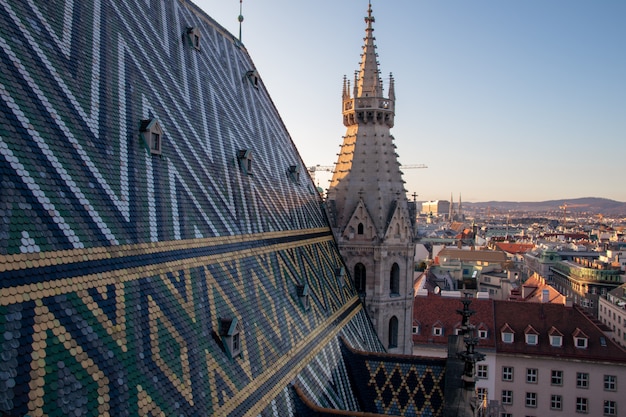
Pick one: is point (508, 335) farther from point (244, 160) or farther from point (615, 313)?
point (244, 160)

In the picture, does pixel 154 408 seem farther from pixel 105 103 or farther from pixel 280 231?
pixel 280 231

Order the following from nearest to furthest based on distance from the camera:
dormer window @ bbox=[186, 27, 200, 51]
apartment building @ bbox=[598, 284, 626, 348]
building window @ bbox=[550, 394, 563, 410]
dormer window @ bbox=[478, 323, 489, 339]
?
dormer window @ bbox=[186, 27, 200, 51]
building window @ bbox=[550, 394, 563, 410]
dormer window @ bbox=[478, 323, 489, 339]
apartment building @ bbox=[598, 284, 626, 348]

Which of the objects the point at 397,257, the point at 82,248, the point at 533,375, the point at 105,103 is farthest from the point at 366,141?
the point at 533,375

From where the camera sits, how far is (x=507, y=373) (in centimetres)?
4534

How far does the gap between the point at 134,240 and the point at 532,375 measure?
41890 millimetres

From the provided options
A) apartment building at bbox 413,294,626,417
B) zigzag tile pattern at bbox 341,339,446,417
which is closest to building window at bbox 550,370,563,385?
apartment building at bbox 413,294,626,417

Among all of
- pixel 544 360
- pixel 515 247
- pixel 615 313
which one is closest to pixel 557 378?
pixel 544 360

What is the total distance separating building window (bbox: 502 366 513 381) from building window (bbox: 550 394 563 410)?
3.31 m

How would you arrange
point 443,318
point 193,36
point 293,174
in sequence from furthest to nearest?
1. point 443,318
2. point 293,174
3. point 193,36

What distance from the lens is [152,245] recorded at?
36.7 feet

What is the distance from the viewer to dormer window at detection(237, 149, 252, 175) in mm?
18000

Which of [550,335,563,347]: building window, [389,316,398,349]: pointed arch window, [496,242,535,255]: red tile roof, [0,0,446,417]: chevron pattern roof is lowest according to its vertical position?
[550,335,563,347]: building window

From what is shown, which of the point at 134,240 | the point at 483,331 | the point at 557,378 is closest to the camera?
the point at 134,240

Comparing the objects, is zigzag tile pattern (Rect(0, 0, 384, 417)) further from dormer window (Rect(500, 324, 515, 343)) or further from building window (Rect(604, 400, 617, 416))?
building window (Rect(604, 400, 617, 416))
